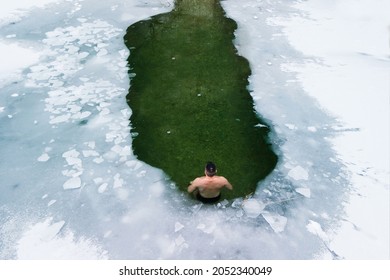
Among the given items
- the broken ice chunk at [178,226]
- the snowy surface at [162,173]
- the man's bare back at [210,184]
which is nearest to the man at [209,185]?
the man's bare back at [210,184]

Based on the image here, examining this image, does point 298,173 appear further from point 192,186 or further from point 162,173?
point 162,173

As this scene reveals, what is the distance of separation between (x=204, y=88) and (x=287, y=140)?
2.25 m

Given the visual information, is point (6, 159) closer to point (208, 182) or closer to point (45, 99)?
point (45, 99)

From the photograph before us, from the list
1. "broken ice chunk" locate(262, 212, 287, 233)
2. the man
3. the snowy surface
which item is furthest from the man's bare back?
"broken ice chunk" locate(262, 212, 287, 233)

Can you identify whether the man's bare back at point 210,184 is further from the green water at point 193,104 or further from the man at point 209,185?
the green water at point 193,104

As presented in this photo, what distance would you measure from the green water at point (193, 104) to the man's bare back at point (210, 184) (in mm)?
325

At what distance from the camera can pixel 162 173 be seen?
19.0 ft

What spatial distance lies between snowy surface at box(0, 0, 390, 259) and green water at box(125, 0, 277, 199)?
0.27m

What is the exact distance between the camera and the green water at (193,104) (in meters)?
5.96

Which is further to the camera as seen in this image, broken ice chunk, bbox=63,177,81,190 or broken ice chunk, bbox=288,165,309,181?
broken ice chunk, bbox=288,165,309,181

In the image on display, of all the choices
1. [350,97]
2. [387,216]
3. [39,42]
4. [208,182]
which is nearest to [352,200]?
[387,216]

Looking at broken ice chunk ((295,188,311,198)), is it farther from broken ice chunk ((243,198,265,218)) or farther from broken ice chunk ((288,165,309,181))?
broken ice chunk ((243,198,265,218))

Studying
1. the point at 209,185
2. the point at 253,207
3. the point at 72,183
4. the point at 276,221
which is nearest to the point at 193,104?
the point at 209,185

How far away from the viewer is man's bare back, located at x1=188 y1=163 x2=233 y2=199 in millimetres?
5016
